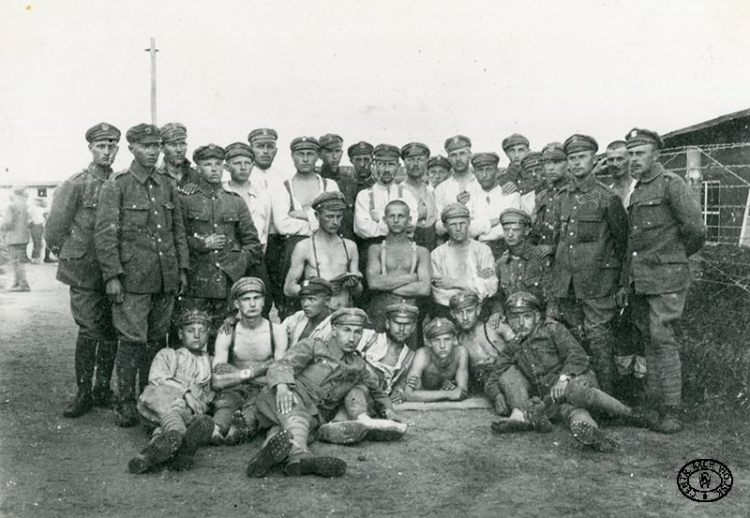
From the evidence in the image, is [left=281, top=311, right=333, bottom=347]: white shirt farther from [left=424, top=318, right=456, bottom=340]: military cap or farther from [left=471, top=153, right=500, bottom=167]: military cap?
[left=471, top=153, right=500, bottom=167]: military cap

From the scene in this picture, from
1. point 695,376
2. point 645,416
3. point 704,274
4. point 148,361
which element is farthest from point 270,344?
point 704,274

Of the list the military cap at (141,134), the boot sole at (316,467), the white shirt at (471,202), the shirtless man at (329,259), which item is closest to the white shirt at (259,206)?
the shirtless man at (329,259)

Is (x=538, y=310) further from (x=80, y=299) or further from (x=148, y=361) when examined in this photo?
(x=80, y=299)

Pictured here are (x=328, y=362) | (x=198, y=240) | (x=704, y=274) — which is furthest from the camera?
(x=704, y=274)

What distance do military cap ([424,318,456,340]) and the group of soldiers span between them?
19 mm

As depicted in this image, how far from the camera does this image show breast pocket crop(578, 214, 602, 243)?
225 inches

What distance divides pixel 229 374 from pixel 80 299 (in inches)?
56.3

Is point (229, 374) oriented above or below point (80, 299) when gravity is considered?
below

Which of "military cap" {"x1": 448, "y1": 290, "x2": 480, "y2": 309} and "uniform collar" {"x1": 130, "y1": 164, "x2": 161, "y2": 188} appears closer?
"uniform collar" {"x1": 130, "y1": 164, "x2": 161, "y2": 188}

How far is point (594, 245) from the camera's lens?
5.71m

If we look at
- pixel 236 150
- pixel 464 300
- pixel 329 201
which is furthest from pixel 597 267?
pixel 236 150

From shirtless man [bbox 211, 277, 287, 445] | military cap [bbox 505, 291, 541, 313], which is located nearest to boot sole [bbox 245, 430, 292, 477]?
shirtless man [bbox 211, 277, 287, 445]

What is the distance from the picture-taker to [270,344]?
5.55m

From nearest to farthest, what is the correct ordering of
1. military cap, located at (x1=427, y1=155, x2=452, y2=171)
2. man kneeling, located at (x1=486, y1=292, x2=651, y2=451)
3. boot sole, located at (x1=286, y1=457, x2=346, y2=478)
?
boot sole, located at (x1=286, y1=457, x2=346, y2=478) → man kneeling, located at (x1=486, y1=292, x2=651, y2=451) → military cap, located at (x1=427, y1=155, x2=452, y2=171)
